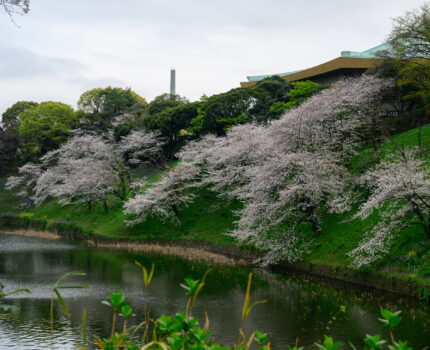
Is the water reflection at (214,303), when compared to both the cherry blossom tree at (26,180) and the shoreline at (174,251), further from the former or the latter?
the cherry blossom tree at (26,180)

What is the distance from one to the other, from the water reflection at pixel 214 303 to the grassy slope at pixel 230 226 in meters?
1.67

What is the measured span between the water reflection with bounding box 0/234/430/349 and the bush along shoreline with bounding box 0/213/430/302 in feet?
2.10

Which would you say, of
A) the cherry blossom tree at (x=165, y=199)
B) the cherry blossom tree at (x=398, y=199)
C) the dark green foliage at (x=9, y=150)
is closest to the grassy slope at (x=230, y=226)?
the cherry blossom tree at (x=398, y=199)

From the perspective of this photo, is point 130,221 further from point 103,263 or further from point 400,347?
point 400,347

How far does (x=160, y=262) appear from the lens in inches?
1044

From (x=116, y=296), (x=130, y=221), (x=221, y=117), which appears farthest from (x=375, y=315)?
(x=221, y=117)

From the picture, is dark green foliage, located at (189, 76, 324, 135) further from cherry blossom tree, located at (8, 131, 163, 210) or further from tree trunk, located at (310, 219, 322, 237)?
tree trunk, located at (310, 219, 322, 237)

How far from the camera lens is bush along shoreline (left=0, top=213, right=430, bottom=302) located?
17250mm

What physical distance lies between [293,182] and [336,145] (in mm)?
6952

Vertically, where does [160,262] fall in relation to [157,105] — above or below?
below

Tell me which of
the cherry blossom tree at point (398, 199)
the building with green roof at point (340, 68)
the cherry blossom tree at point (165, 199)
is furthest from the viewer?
the building with green roof at point (340, 68)

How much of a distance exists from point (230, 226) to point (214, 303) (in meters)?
15.1

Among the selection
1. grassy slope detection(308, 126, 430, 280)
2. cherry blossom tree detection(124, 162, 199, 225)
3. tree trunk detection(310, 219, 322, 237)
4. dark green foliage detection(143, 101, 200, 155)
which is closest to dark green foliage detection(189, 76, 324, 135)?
dark green foliage detection(143, 101, 200, 155)

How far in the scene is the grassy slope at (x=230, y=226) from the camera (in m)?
17.8
